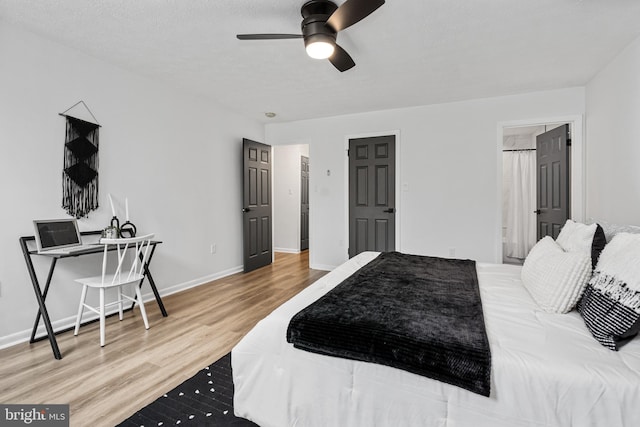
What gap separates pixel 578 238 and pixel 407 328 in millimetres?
1230

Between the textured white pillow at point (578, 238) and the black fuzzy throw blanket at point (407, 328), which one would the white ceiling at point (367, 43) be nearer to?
the textured white pillow at point (578, 238)

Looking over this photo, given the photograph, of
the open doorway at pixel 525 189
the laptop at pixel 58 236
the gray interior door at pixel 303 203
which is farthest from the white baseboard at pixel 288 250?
the laptop at pixel 58 236

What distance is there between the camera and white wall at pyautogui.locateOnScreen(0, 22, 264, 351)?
7.67 ft

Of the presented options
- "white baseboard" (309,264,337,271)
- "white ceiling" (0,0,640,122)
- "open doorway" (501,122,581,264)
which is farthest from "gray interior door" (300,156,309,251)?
"open doorway" (501,122,581,264)

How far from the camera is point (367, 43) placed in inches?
102

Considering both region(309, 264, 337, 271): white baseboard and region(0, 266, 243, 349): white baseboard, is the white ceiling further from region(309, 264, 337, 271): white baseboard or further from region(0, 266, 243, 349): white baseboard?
region(309, 264, 337, 271): white baseboard

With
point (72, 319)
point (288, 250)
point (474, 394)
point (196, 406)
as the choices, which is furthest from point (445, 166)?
point (72, 319)

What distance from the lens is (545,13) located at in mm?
2174

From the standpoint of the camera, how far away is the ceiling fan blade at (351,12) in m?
1.74

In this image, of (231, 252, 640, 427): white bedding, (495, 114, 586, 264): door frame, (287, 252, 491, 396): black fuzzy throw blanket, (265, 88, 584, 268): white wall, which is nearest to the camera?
(231, 252, 640, 427): white bedding

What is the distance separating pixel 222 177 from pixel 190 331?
7.58 feet

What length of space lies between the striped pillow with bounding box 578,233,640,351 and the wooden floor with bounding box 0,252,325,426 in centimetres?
215

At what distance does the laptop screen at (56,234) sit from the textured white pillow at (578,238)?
3566 millimetres

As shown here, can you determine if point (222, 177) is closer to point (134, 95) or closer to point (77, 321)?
point (134, 95)
